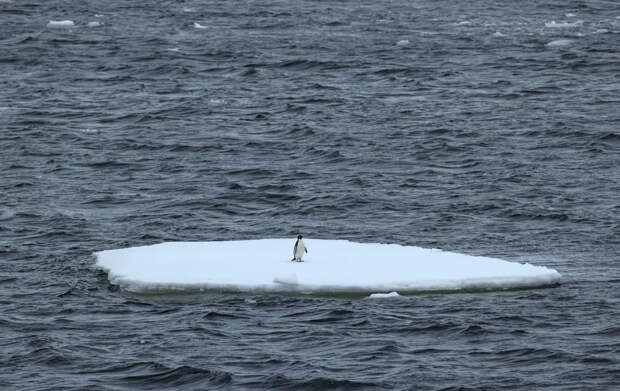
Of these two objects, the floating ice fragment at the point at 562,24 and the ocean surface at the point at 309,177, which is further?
the floating ice fragment at the point at 562,24

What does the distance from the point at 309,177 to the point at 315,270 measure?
19.4 meters

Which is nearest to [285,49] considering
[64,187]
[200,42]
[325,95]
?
[200,42]

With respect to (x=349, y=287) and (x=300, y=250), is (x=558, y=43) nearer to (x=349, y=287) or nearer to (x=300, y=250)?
(x=300, y=250)

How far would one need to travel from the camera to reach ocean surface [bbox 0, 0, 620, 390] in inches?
1489

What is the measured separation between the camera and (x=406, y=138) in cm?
6875

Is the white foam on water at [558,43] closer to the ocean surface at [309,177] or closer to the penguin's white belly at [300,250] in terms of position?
the ocean surface at [309,177]

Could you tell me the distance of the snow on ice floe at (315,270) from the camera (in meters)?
41.5

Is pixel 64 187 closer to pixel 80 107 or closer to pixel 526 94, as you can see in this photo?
pixel 80 107

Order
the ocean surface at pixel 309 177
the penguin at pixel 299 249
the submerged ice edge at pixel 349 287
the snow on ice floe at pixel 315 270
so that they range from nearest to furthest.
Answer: the ocean surface at pixel 309 177 → the submerged ice edge at pixel 349 287 → the snow on ice floe at pixel 315 270 → the penguin at pixel 299 249

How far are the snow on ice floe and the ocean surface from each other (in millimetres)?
487

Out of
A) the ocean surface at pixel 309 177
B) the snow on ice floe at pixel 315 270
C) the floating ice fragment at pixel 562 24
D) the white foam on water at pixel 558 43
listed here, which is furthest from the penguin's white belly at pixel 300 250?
the floating ice fragment at pixel 562 24

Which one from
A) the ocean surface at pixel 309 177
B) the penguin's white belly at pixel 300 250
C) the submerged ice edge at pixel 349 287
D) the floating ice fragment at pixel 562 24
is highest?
the penguin's white belly at pixel 300 250

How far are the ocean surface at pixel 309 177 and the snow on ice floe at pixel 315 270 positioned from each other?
0.49m

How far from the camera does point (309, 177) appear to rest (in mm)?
61750
